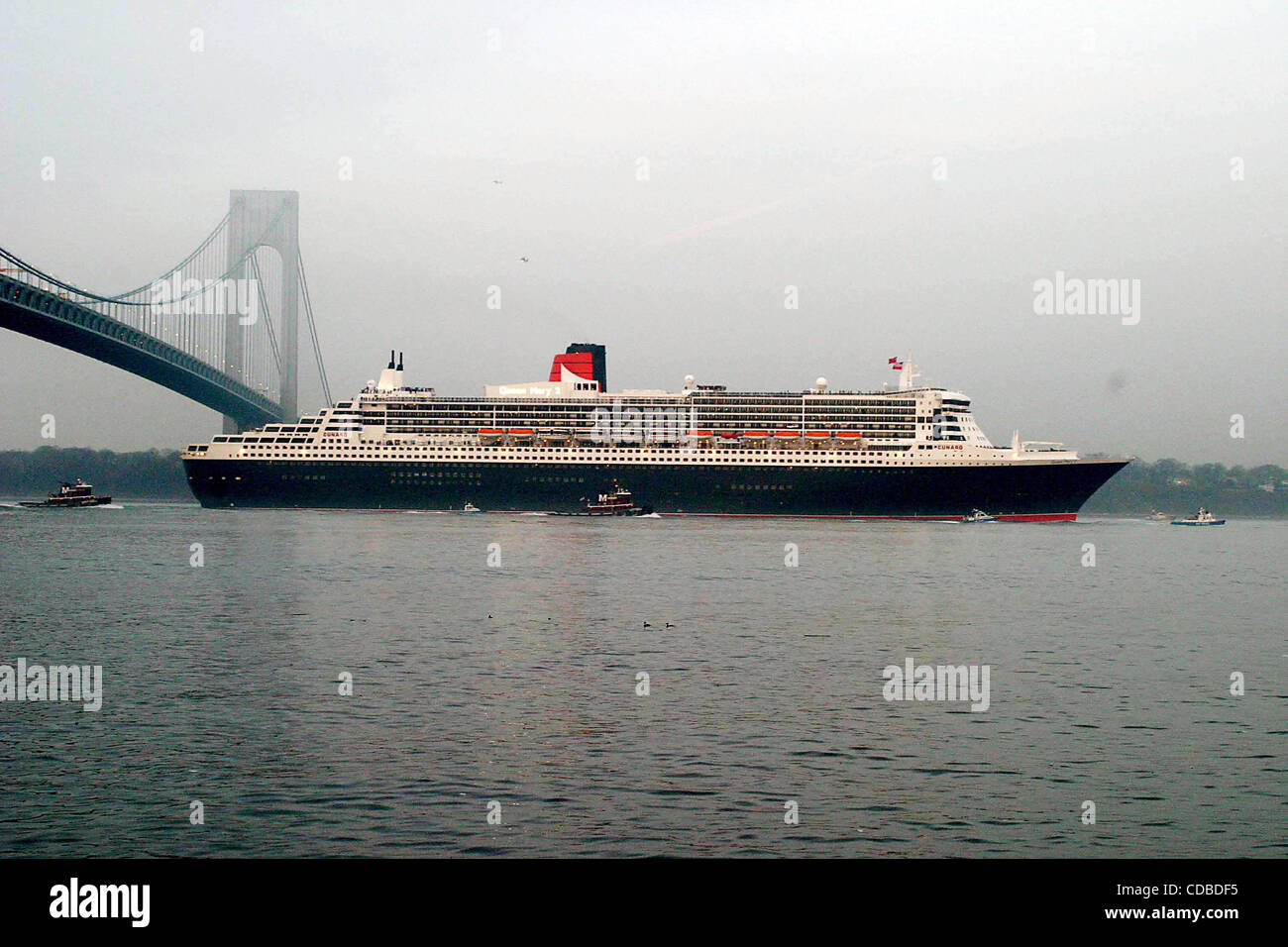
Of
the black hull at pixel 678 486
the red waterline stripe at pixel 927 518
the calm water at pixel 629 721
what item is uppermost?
the black hull at pixel 678 486

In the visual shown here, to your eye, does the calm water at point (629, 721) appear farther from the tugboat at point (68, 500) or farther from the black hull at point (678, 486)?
the tugboat at point (68, 500)

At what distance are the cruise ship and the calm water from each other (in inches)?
1714

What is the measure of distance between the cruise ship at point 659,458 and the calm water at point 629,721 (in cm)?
4355

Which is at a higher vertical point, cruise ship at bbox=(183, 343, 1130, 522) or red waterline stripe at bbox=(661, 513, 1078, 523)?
cruise ship at bbox=(183, 343, 1130, 522)

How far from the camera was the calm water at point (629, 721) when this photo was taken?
30.7 feet

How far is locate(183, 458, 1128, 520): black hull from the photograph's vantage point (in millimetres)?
74438

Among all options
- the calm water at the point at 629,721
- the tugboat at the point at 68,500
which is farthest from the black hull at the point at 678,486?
the calm water at the point at 629,721

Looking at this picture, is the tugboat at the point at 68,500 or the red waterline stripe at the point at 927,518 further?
the tugboat at the point at 68,500

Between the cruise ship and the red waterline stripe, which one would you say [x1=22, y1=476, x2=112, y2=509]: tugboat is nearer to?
the cruise ship

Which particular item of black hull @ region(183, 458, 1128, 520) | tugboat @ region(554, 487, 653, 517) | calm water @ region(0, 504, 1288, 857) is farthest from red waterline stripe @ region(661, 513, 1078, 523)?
calm water @ region(0, 504, 1288, 857)

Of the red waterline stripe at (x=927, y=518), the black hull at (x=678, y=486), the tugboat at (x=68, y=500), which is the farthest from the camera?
the tugboat at (x=68, y=500)
